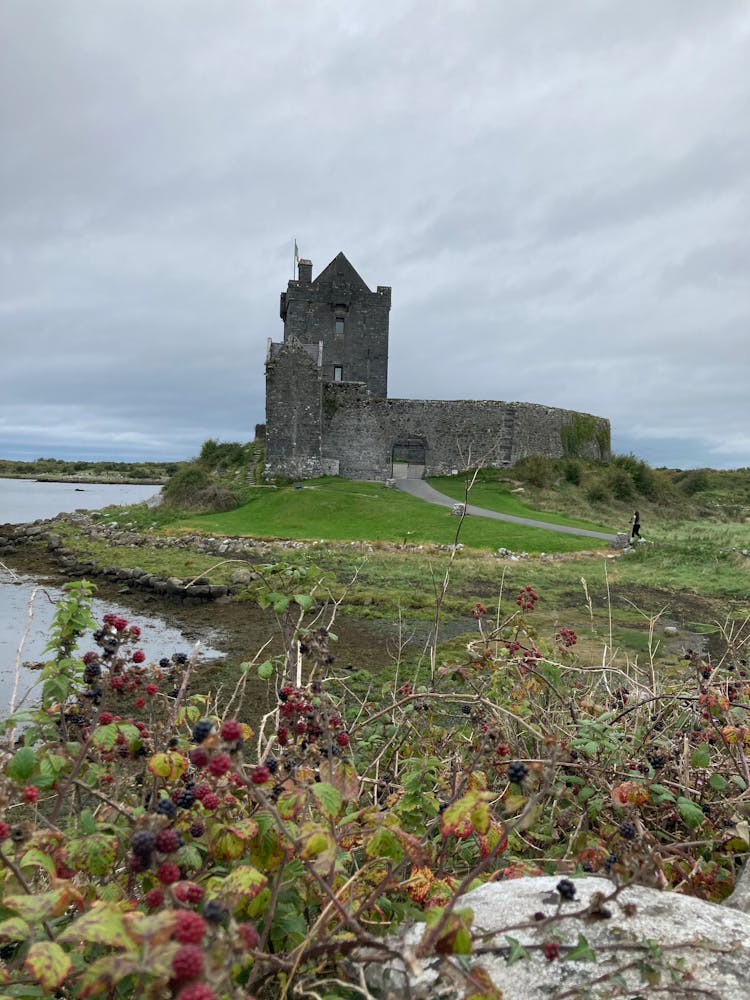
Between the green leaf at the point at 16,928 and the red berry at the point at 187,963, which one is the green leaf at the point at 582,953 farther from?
the green leaf at the point at 16,928

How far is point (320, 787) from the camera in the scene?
71.1 inches

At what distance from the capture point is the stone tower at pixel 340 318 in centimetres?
4066

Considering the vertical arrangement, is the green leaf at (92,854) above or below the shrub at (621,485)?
below

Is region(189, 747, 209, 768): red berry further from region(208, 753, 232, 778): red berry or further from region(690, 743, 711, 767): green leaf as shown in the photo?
region(690, 743, 711, 767): green leaf

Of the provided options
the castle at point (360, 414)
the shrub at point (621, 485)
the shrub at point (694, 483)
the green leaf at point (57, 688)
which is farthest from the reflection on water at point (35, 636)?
the shrub at point (694, 483)

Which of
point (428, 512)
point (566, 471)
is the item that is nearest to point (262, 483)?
point (428, 512)

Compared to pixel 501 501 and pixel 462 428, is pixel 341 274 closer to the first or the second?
pixel 462 428

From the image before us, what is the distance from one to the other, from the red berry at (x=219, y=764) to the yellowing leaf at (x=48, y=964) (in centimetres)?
39

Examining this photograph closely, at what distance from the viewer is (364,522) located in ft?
81.8

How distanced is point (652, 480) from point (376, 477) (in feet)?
55.8

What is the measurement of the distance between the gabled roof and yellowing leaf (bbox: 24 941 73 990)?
138 feet

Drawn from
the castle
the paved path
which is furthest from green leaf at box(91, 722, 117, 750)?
the castle

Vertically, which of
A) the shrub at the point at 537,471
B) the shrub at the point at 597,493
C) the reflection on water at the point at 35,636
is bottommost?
the reflection on water at the point at 35,636

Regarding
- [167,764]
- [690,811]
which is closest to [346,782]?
[167,764]
